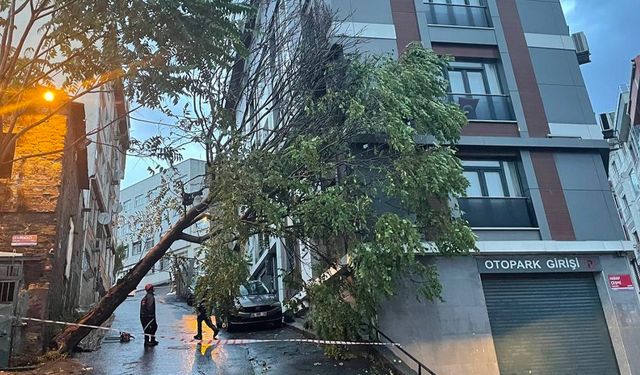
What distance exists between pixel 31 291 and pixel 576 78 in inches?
608

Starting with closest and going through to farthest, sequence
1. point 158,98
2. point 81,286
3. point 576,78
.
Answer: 1. point 158,98
2. point 576,78
3. point 81,286

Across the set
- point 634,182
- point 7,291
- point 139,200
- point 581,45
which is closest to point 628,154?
point 634,182

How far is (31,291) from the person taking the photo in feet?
35.8

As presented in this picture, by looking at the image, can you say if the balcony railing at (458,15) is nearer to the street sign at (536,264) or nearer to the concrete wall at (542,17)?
the concrete wall at (542,17)

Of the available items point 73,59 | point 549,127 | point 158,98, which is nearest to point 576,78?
point 549,127

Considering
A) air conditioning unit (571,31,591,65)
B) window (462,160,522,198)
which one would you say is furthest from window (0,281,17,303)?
air conditioning unit (571,31,591,65)

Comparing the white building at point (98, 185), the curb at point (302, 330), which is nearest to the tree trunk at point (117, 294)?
the white building at point (98, 185)

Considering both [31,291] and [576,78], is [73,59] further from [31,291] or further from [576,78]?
[576,78]

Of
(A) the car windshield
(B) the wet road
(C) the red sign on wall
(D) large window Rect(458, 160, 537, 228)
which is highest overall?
(D) large window Rect(458, 160, 537, 228)

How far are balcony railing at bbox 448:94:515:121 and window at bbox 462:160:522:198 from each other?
1.36 m

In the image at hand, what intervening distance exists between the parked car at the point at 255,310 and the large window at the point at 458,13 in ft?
33.5

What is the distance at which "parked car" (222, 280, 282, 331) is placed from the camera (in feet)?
56.8

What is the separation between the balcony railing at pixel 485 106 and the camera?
15.6m

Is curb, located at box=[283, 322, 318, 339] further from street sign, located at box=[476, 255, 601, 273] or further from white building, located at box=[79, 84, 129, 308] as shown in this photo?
white building, located at box=[79, 84, 129, 308]
